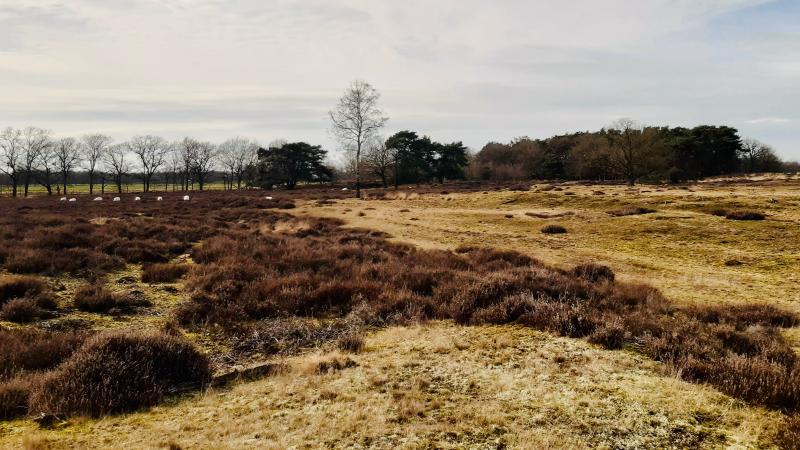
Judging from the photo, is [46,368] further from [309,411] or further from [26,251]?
[26,251]

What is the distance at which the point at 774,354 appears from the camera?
232 inches

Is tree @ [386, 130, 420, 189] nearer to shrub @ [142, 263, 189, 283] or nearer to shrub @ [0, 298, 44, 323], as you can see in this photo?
shrub @ [142, 263, 189, 283]

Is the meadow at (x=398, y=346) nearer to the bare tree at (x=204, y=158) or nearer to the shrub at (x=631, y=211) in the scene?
the shrub at (x=631, y=211)

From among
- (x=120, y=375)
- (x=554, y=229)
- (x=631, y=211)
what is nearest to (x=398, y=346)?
(x=120, y=375)

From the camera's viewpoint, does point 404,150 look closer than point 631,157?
No

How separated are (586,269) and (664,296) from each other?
2.08 meters

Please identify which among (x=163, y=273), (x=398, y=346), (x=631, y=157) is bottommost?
(x=398, y=346)

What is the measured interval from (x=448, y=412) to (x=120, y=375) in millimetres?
3725

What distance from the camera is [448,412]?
15.3ft

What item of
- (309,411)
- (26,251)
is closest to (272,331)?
(309,411)

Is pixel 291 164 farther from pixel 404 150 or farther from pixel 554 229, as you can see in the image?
pixel 554 229

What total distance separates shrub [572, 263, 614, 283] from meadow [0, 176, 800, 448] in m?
0.11

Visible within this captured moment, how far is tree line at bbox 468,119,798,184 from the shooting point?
47844 millimetres

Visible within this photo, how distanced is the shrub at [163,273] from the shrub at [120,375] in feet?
19.3
